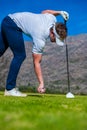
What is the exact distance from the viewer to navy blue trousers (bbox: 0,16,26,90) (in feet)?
33.1

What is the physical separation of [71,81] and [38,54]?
8.36 meters

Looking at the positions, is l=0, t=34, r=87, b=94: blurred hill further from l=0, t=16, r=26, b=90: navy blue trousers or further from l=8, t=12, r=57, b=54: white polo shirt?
l=8, t=12, r=57, b=54: white polo shirt

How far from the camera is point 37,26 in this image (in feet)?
32.1

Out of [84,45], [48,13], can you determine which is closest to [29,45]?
[84,45]

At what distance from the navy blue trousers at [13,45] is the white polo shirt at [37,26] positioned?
0.19m

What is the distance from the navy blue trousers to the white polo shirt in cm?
19

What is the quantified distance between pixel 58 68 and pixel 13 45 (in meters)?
8.55

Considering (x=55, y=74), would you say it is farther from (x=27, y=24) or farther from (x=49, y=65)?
(x=27, y=24)

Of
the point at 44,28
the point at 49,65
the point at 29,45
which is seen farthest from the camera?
the point at 29,45

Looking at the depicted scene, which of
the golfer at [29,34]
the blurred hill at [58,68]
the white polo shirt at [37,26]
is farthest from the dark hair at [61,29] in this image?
the blurred hill at [58,68]

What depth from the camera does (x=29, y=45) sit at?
67.9 ft

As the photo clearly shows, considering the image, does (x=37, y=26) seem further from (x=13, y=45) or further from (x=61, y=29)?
(x=13, y=45)

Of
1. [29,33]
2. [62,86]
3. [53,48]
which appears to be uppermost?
[29,33]

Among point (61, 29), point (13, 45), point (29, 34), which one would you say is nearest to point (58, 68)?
point (13, 45)
